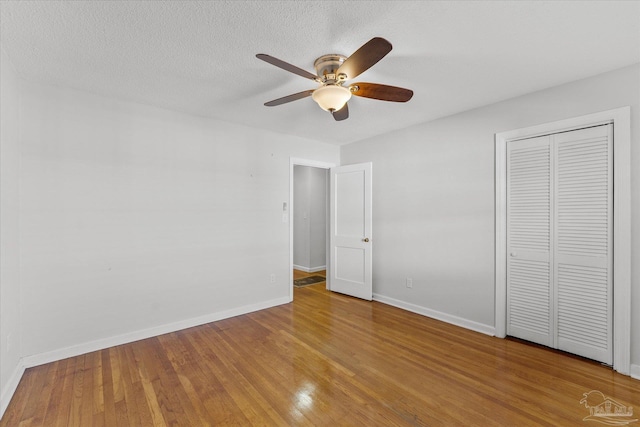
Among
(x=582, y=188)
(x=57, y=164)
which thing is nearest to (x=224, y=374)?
(x=57, y=164)

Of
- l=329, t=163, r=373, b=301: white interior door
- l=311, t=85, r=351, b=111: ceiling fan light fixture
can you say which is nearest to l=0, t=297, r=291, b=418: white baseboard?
l=329, t=163, r=373, b=301: white interior door

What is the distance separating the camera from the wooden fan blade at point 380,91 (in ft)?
6.82

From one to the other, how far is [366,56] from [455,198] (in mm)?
2306

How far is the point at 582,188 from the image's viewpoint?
2533mm

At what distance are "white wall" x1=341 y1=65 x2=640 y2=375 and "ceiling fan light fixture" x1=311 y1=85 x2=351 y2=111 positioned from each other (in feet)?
6.26

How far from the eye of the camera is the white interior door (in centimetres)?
428

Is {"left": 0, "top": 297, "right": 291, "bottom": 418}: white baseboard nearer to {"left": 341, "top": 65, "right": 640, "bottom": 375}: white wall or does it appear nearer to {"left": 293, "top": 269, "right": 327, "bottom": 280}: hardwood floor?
{"left": 293, "top": 269, "right": 327, "bottom": 280}: hardwood floor

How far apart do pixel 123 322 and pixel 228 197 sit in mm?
1695

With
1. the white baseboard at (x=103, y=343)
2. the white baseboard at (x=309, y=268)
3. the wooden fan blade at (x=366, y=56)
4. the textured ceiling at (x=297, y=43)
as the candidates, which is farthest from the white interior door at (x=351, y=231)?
the wooden fan blade at (x=366, y=56)

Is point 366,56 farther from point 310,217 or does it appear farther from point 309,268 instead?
point 309,268

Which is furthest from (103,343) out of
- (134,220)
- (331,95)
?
(331,95)

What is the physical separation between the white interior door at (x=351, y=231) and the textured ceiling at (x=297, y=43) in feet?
5.75

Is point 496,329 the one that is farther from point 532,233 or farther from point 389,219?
point 389,219

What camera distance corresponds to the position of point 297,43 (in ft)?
6.41
